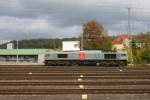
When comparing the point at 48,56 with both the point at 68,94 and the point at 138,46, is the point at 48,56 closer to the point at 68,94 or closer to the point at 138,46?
the point at 138,46

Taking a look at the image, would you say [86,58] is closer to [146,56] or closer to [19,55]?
[146,56]

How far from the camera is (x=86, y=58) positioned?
67.5 meters

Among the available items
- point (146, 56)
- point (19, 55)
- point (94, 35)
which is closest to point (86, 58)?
point (146, 56)

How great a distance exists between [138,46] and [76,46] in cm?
1848

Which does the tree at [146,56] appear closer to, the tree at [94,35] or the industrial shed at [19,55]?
the tree at [94,35]

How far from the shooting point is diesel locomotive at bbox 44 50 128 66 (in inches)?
2606

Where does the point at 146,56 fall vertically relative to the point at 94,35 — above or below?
below

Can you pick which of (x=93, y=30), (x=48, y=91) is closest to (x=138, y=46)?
(x=93, y=30)

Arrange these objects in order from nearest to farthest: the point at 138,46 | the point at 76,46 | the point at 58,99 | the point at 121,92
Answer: the point at 58,99, the point at 121,92, the point at 138,46, the point at 76,46

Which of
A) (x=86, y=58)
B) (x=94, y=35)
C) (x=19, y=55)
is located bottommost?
(x=86, y=58)

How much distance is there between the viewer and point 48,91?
1606 centimetres

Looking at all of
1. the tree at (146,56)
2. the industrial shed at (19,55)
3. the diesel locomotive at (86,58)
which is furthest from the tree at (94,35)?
the diesel locomotive at (86,58)

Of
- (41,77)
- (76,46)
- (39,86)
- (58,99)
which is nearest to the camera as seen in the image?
(58,99)

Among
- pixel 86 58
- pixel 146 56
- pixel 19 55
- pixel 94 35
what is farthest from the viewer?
pixel 19 55
